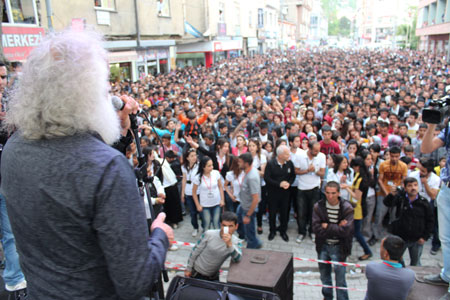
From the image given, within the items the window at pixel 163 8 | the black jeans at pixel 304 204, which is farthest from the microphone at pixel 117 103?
the window at pixel 163 8

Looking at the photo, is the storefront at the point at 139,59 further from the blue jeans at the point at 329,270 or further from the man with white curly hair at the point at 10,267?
the blue jeans at the point at 329,270

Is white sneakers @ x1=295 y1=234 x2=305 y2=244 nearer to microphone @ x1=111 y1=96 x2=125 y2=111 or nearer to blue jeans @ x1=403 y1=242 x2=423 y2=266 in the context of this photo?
blue jeans @ x1=403 y1=242 x2=423 y2=266

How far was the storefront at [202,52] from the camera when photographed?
25984 mm

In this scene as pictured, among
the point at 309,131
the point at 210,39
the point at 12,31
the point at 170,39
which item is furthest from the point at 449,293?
the point at 210,39

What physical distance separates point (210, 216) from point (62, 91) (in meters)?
4.62

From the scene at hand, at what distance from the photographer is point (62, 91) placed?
1092 millimetres

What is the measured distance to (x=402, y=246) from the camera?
3055 mm

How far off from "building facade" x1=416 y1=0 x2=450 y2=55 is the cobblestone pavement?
38.3 m

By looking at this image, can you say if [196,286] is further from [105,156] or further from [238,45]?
[238,45]

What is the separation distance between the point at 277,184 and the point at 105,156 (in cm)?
456

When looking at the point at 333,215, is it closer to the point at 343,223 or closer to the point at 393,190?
the point at 343,223

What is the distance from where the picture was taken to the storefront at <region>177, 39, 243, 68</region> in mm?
25984

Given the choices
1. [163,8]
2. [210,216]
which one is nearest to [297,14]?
[163,8]

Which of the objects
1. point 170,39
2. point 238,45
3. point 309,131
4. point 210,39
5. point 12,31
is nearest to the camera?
point 309,131
